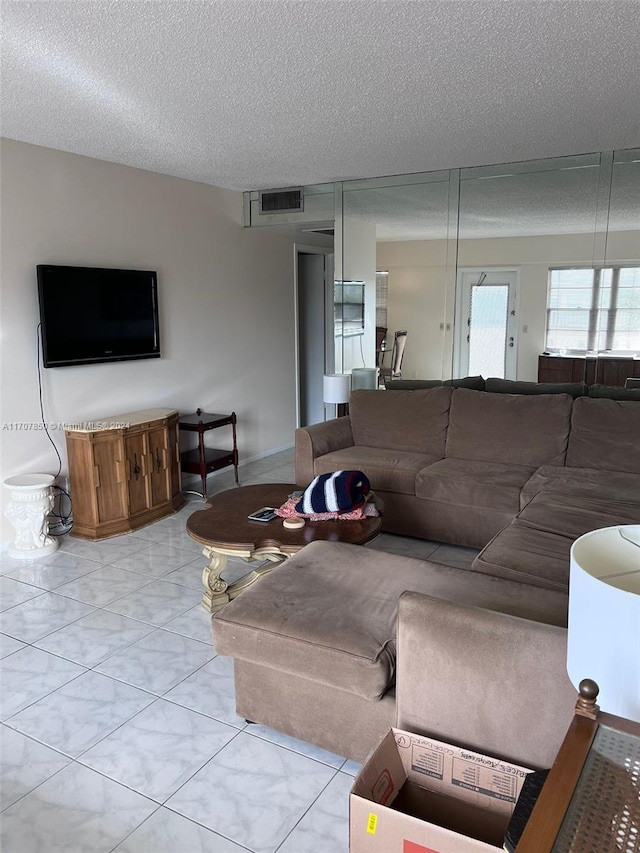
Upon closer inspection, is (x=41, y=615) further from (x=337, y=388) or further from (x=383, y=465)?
(x=337, y=388)

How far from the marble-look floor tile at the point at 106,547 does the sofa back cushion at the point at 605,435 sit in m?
2.84

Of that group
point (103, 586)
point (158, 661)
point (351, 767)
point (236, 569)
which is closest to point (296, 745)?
point (351, 767)

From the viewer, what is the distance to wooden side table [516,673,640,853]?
94cm

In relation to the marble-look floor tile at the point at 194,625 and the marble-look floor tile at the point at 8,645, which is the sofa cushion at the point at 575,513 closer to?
the marble-look floor tile at the point at 194,625

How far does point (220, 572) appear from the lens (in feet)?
10.6

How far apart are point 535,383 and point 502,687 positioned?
136 inches

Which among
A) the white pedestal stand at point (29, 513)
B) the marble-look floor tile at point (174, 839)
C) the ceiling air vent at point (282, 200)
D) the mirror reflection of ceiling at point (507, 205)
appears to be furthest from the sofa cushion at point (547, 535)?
the ceiling air vent at point (282, 200)

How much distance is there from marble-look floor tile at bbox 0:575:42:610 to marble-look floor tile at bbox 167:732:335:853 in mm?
1692

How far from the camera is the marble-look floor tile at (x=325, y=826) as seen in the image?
71.2 inches

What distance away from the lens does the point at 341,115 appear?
134 inches

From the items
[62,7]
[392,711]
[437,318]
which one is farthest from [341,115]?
[392,711]

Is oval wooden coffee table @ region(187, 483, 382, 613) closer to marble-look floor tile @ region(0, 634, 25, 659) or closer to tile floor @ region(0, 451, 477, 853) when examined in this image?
tile floor @ region(0, 451, 477, 853)

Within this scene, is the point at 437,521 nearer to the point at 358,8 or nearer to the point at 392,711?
the point at 392,711

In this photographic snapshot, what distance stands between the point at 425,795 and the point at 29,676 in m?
1.78
